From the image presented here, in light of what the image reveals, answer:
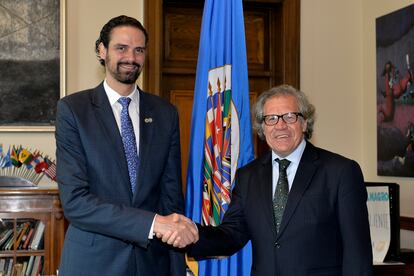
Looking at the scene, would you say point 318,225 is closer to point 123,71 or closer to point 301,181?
point 301,181

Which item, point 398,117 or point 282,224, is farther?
point 398,117

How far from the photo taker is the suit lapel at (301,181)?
2301 millimetres

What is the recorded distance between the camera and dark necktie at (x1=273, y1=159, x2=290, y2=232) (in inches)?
92.6

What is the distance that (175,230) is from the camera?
2455mm

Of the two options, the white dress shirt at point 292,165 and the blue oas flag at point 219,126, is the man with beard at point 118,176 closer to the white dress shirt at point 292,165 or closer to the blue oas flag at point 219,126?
the white dress shirt at point 292,165

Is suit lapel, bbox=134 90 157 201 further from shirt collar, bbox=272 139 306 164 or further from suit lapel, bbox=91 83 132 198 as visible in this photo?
shirt collar, bbox=272 139 306 164

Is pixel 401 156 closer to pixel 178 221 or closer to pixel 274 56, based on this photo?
pixel 274 56

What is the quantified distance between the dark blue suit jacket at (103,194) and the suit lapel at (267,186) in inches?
15.3

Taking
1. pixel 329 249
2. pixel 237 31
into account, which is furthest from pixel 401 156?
pixel 329 249

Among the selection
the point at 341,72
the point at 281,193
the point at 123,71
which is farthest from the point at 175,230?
the point at 341,72

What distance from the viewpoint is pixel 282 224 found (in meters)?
2.30

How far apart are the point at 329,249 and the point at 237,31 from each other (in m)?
1.40

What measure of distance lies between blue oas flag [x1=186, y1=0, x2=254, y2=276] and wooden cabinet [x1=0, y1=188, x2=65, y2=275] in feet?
4.15

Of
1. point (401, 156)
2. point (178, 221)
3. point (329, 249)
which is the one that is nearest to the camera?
point (329, 249)
